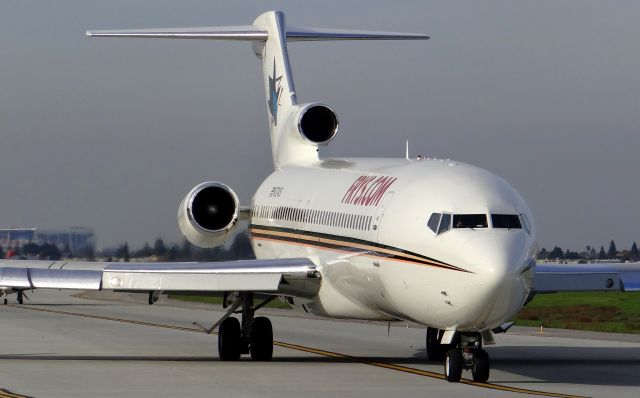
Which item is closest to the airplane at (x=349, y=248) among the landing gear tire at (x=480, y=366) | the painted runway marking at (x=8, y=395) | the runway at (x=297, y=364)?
the landing gear tire at (x=480, y=366)

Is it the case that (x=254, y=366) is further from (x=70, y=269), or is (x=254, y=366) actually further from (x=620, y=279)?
(x=620, y=279)

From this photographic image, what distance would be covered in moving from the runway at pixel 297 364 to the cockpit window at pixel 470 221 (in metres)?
2.39

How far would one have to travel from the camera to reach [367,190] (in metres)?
25.0

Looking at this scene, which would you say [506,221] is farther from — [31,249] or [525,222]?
[31,249]

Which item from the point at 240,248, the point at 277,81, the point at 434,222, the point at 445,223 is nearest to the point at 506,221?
the point at 445,223

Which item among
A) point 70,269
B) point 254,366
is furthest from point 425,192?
point 70,269

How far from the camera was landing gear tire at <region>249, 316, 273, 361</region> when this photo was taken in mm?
26984

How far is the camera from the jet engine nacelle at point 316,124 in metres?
32.5

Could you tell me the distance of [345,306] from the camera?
2544cm

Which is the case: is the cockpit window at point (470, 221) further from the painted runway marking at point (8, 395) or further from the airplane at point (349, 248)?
the painted runway marking at point (8, 395)

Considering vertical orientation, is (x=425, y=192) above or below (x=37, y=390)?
above

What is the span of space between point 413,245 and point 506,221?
1.48 meters

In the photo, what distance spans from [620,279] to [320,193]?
6.09 meters

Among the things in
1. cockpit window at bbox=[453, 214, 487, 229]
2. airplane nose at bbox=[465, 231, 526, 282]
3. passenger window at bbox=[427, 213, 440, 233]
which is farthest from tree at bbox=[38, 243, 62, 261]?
airplane nose at bbox=[465, 231, 526, 282]
